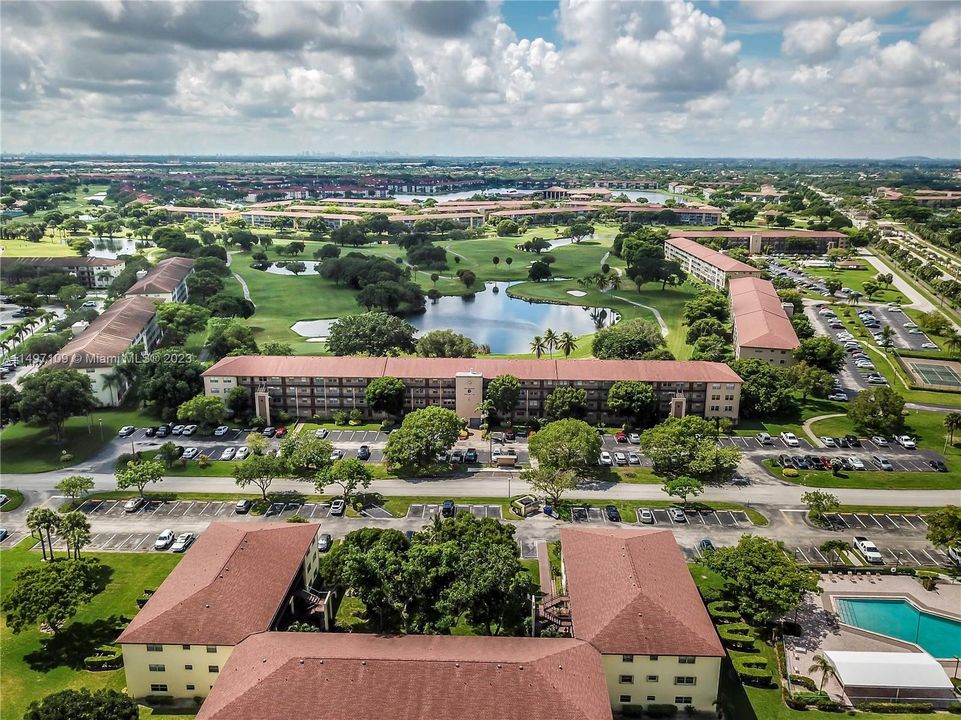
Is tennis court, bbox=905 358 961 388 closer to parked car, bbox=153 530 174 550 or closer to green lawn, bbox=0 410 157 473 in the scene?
parked car, bbox=153 530 174 550

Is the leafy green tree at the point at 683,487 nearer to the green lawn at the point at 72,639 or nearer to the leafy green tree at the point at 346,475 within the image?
the leafy green tree at the point at 346,475

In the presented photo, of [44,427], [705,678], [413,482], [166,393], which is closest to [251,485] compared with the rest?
[413,482]

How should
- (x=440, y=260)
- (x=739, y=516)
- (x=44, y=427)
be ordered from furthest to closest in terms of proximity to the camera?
(x=440, y=260), (x=44, y=427), (x=739, y=516)

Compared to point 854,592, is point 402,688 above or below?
above

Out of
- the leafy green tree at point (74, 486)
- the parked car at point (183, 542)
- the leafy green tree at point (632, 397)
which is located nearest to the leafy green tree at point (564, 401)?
the leafy green tree at point (632, 397)

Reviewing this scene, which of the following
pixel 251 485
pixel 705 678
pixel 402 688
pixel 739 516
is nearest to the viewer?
pixel 402 688

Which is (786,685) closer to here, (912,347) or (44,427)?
(44,427)

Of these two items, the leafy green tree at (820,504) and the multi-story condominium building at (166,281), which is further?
the multi-story condominium building at (166,281)
